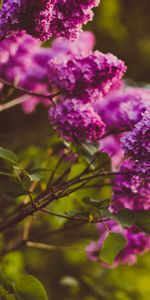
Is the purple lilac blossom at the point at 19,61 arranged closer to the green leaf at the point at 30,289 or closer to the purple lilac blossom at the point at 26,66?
the purple lilac blossom at the point at 26,66

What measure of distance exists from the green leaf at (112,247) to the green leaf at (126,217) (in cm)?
4

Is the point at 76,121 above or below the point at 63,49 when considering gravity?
below

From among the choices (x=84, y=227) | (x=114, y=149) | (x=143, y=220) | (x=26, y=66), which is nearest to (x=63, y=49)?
(x=26, y=66)

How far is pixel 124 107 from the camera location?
1.71m

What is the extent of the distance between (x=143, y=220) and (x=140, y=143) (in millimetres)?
294

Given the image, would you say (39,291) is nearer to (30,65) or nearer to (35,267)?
(30,65)

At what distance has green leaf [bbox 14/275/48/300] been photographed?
1438 millimetres

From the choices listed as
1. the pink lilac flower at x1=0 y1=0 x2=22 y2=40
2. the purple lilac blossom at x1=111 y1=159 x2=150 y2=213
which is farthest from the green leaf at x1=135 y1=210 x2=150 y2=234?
the pink lilac flower at x1=0 y1=0 x2=22 y2=40

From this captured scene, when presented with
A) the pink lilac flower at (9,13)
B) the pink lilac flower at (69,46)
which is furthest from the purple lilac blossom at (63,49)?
the pink lilac flower at (9,13)

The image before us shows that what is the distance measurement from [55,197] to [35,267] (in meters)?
2.49

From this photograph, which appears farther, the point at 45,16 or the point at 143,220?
the point at 143,220

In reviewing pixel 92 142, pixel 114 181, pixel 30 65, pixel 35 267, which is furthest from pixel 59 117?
pixel 35 267

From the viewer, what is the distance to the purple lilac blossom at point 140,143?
1277mm

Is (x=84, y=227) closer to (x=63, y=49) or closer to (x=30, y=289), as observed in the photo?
(x=63, y=49)
